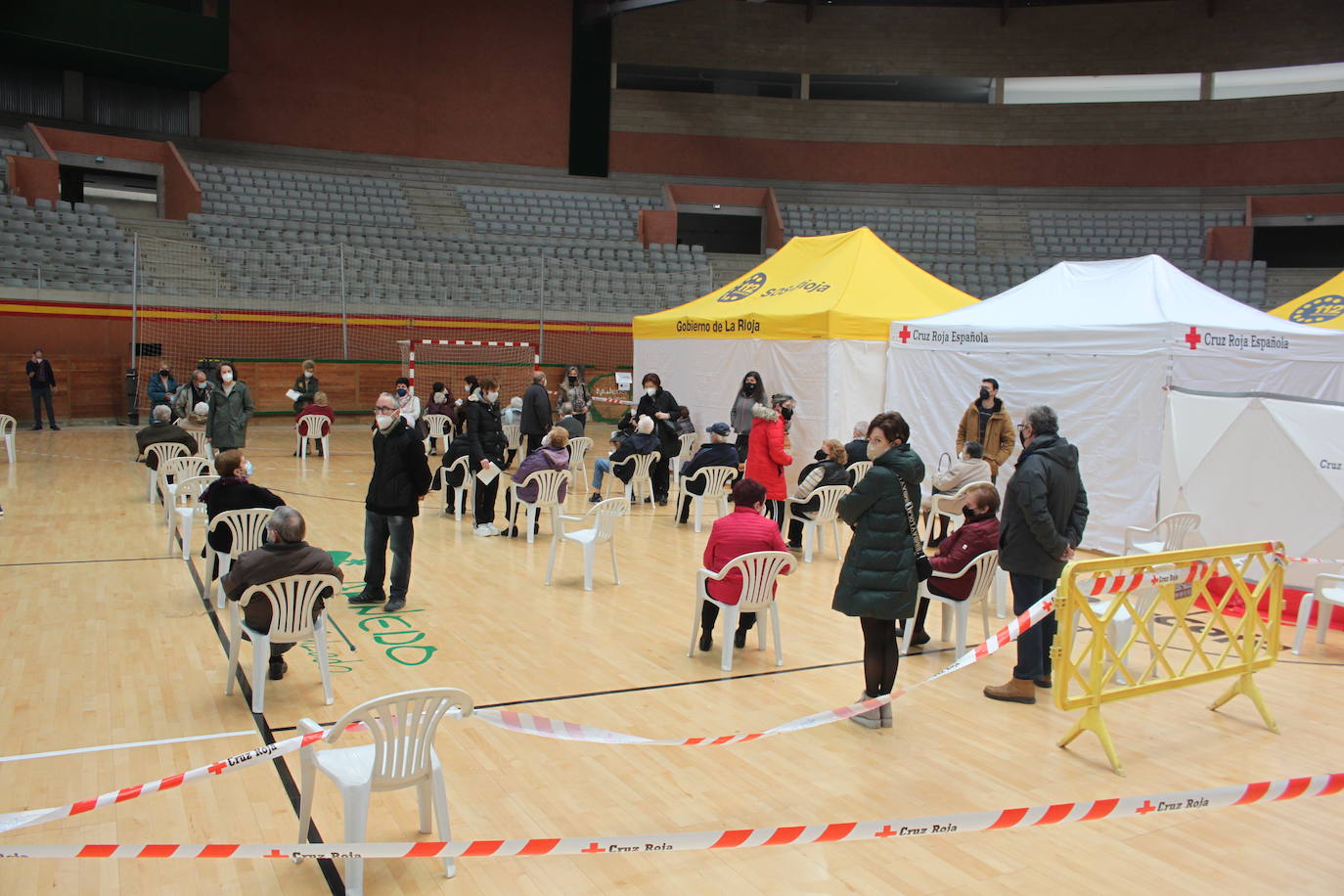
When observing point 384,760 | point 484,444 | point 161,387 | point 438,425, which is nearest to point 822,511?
point 484,444

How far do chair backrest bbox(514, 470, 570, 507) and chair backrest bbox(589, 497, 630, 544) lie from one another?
113 cm

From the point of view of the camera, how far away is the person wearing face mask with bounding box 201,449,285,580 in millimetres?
7051

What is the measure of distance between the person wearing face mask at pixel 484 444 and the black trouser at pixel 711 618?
428 centimetres

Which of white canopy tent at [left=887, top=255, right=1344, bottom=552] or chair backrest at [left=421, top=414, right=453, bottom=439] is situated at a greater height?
white canopy tent at [left=887, top=255, right=1344, bottom=552]

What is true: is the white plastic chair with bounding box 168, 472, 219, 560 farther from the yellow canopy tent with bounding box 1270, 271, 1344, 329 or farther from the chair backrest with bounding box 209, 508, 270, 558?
the yellow canopy tent with bounding box 1270, 271, 1344, 329

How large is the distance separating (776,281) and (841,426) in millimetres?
3013

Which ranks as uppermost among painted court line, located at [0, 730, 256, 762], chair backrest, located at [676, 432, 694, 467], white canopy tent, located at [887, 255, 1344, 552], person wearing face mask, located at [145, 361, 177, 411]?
white canopy tent, located at [887, 255, 1344, 552]

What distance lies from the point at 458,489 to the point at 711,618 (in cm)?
581

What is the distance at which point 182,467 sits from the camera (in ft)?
34.3

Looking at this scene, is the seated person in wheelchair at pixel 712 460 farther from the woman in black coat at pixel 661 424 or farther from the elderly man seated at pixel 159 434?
the elderly man seated at pixel 159 434

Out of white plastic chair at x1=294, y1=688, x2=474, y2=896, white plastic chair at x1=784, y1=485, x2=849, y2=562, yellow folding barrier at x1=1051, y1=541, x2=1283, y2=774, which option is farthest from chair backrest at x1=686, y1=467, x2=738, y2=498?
white plastic chair at x1=294, y1=688, x2=474, y2=896

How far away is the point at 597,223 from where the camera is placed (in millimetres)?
28672

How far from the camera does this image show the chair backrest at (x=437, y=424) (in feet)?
53.5

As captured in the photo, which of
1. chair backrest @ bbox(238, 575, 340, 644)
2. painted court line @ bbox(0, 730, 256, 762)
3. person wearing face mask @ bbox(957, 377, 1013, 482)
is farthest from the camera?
person wearing face mask @ bbox(957, 377, 1013, 482)
